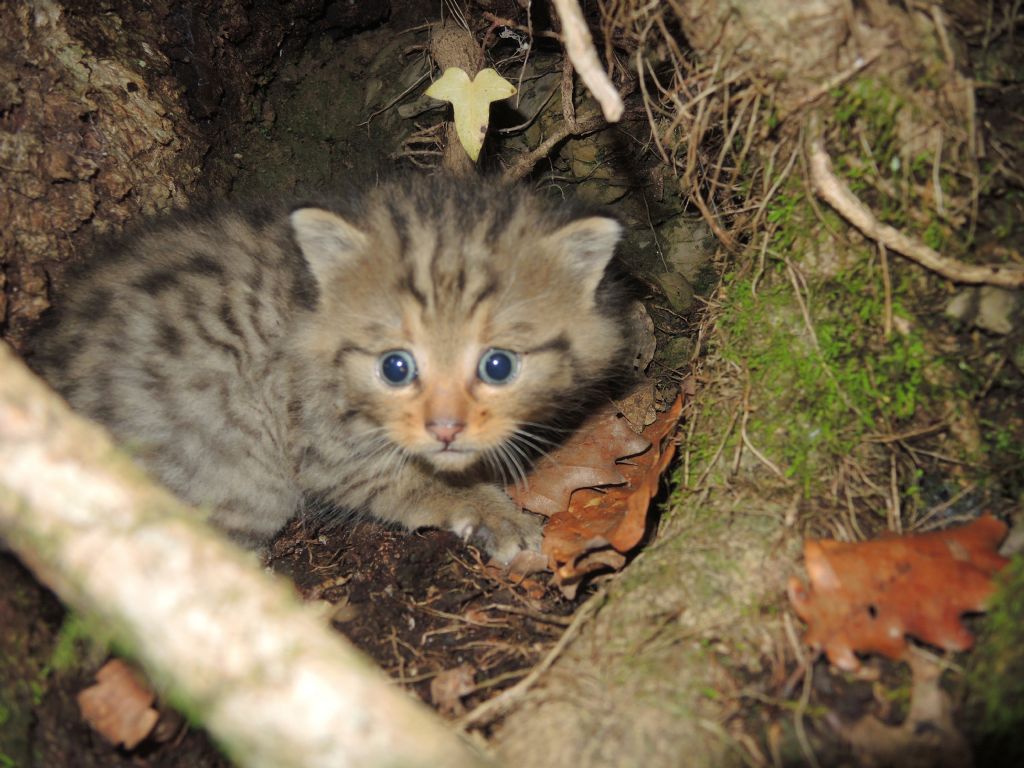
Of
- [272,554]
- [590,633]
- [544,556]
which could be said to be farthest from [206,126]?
[590,633]

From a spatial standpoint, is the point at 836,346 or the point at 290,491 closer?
the point at 836,346

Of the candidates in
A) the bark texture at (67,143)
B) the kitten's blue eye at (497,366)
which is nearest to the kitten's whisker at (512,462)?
the kitten's blue eye at (497,366)

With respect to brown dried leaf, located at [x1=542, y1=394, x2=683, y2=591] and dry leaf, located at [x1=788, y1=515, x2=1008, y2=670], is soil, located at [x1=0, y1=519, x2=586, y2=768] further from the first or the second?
dry leaf, located at [x1=788, y1=515, x2=1008, y2=670]

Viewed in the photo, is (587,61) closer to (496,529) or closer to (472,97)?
(472,97)

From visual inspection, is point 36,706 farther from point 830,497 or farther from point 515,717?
point 830,497

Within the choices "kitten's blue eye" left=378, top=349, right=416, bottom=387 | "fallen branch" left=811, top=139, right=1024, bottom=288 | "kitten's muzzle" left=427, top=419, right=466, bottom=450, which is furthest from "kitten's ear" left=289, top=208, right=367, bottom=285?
"fallen branch" left=811, top=139, right=1024, bottom=288

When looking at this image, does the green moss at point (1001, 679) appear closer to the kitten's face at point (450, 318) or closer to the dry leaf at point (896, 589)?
the dry leaf at point (896, 589)
